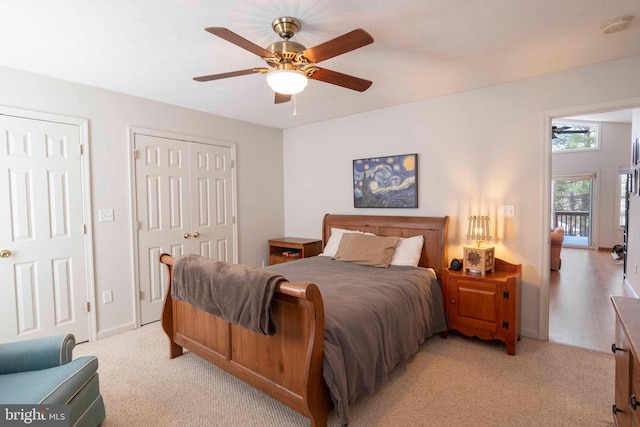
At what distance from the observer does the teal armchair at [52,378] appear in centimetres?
154

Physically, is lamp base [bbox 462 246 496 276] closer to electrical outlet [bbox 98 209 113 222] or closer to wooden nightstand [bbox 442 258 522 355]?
wooden nightstand [bbox 442 258 522 355]

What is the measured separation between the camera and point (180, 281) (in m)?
2.46

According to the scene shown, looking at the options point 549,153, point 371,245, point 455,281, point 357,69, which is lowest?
point 455,281

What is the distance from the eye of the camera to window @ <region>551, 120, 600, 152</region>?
8094mm

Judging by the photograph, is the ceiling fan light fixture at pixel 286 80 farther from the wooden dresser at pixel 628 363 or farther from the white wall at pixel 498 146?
the white wall at pixel 498 146

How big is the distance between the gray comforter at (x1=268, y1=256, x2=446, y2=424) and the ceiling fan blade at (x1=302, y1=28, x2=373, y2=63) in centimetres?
157

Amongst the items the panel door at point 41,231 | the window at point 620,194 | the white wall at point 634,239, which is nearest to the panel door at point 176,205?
the panel door at point 41,231

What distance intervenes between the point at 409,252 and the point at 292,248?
1839 mm

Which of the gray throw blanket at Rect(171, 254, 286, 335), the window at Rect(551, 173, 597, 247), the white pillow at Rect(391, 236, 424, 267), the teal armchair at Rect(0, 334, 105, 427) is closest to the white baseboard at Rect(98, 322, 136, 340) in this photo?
the gray throw blanket at Rect(171, 254, 286, 335)

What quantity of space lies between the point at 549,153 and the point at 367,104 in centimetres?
190

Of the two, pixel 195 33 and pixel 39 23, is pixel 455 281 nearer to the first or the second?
pixel 195 33

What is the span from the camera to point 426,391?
87.0 inches

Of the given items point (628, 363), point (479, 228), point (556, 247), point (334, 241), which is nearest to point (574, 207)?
point (556, 247)

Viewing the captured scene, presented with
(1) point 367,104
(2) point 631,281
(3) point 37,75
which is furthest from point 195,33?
(2) point 631,281
